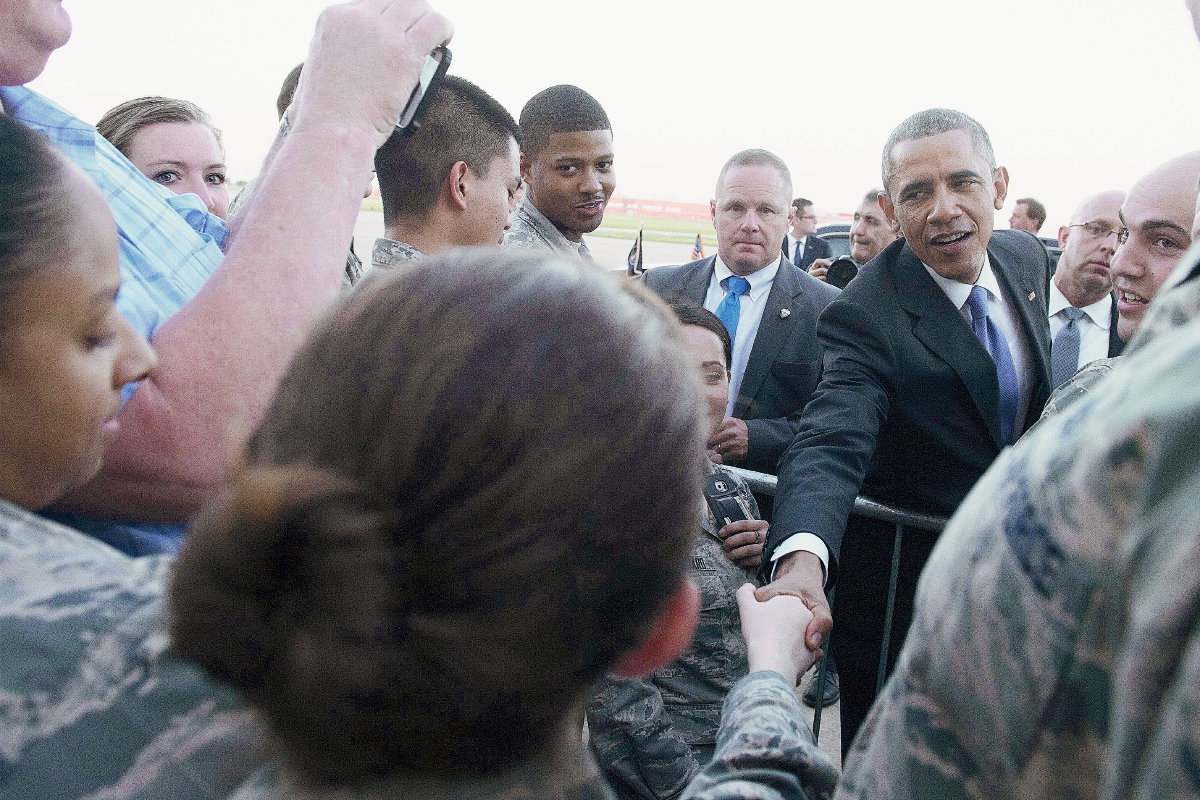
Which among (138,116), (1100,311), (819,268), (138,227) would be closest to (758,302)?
(1100,311)

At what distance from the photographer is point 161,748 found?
2.51 feet

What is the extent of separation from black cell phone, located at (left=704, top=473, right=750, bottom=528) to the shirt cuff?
0.27m

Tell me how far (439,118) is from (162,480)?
6.66 feet

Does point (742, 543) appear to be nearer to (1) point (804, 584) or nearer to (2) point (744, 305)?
(1) point (804, 584)

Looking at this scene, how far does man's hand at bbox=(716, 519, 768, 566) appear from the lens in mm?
2521

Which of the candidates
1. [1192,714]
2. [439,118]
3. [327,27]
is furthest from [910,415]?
[1192,714]

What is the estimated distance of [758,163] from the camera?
5.63 metres

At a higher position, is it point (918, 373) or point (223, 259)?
point (223, 259)

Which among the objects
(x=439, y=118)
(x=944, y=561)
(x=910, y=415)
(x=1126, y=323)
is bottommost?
(x=910, y=415)

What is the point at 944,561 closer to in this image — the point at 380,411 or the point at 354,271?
the point at 380,411

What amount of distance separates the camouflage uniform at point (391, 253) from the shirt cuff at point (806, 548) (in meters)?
1.35

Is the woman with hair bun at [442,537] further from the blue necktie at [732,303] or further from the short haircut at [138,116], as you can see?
the blue necktie at [732,303]

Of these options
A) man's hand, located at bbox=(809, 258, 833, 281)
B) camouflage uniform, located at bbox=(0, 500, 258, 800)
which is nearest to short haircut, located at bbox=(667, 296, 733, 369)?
camouflage uniform, located at bbox=(0, 500, 258, 800)

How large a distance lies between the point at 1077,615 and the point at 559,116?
4475 millimetres
